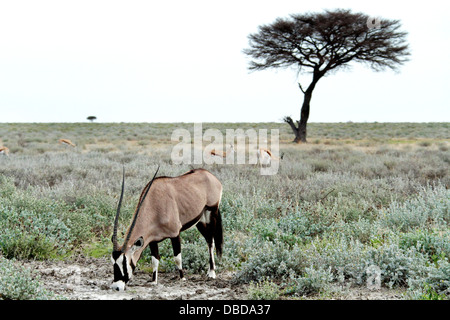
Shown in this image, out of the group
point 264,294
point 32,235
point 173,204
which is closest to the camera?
point 264,294

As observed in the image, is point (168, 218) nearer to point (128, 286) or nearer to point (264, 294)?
point (128, 286)

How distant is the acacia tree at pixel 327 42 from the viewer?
2812cm

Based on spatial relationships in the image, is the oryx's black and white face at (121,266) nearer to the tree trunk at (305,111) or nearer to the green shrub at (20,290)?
the green shrub at (20,290)

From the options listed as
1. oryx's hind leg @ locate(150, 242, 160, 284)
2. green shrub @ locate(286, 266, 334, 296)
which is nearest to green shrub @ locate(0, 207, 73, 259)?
oryx's hind leg @ locate(150, 242, 160, 284)

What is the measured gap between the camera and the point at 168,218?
4641 millimetres

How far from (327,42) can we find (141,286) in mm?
26879

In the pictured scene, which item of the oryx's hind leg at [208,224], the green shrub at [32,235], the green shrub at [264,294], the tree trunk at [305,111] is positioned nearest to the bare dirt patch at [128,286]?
the green shrub at [264,294]

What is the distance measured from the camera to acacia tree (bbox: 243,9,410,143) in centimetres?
2812

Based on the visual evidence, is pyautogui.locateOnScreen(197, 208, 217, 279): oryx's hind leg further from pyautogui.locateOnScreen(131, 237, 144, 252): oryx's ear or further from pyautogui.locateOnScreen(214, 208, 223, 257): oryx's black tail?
pyautogui.locateOnScreen(131, 237, 144, 252): oryx's ear

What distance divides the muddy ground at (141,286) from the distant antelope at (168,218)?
0.23m

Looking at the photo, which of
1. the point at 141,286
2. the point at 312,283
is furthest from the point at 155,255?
the point at 312,283

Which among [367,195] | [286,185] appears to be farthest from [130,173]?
[367,195]

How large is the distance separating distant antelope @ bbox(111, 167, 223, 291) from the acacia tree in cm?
2461

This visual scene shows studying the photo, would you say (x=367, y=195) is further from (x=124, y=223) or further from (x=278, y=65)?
(x=278, y=65)
